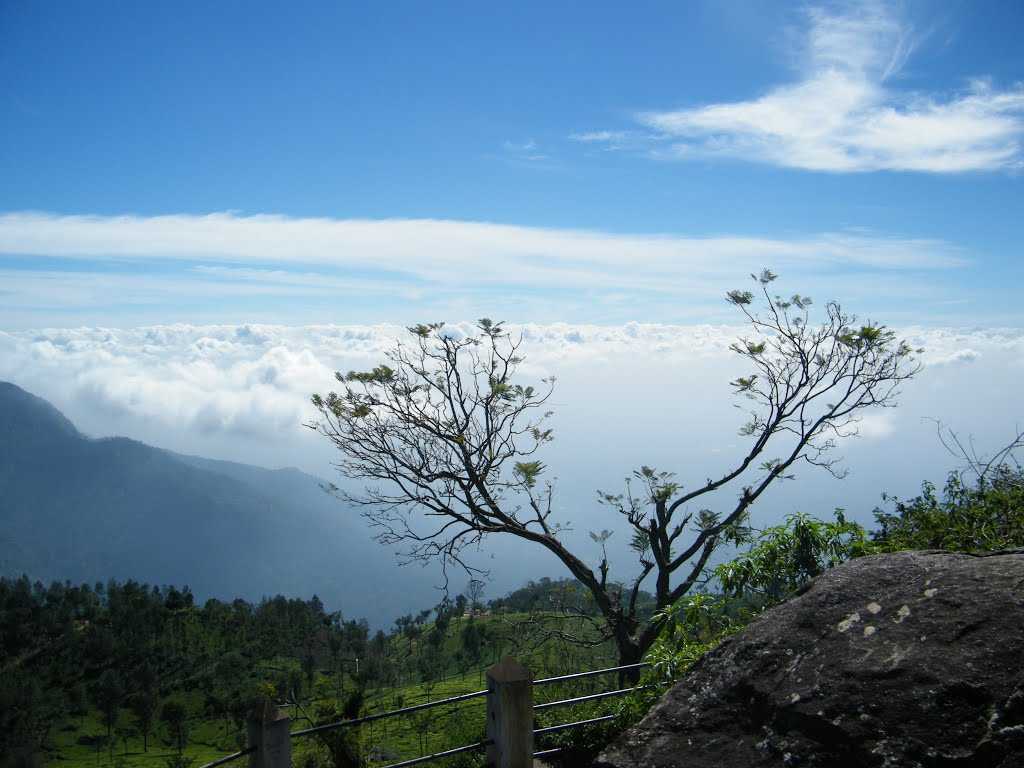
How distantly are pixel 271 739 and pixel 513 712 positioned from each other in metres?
2.05

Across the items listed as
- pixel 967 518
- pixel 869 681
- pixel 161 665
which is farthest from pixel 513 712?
pixel 161 665

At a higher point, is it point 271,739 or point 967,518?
point 967,518

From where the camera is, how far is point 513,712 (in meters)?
6.68

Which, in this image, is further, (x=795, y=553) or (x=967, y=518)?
(x=795, y=553)

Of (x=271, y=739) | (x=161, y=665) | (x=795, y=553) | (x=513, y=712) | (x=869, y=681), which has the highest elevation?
(x=795, y=553)

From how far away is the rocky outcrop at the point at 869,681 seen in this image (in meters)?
3.61

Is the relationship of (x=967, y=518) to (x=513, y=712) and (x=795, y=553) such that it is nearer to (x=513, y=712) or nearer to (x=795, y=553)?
(x=795, y=553)

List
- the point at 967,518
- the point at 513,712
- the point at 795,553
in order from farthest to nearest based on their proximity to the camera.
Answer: the point at 795,553, the point at 513,712, the point at 967,518

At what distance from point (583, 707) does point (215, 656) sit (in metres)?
39.9

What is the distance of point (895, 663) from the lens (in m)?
3.92

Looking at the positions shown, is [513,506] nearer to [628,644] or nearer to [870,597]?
[628,644]

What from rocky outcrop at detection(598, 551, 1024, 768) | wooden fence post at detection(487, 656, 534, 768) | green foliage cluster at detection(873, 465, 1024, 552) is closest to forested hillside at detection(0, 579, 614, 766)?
wooden fence post at detection(487, 656, 534, 768)

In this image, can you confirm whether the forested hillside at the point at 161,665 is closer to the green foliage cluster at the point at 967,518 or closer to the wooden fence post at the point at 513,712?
the wooden fence post at the point at 513,712

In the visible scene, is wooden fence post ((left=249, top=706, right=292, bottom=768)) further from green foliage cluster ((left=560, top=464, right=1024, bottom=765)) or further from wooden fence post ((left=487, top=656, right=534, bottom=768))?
green foliage cluster ((left=560, top=464, right=1024, bottom=765))
